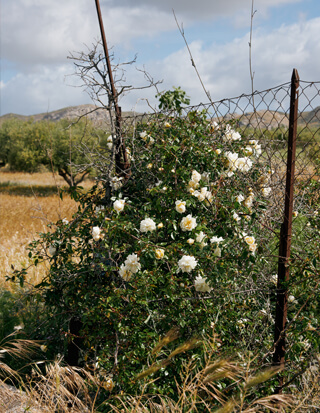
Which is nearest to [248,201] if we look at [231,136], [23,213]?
[231,136]

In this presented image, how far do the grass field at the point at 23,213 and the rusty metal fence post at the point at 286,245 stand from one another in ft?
5.18

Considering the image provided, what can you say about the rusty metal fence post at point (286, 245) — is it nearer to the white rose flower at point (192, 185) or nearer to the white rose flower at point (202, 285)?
the white rose flower at point (202, 285)

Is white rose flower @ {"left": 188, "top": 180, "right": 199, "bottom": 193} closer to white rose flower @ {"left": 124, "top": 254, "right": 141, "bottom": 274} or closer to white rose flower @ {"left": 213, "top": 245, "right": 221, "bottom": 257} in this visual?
white rose flower @ {"left": 213, "top": 245, "right": 221, "bottom": 257}

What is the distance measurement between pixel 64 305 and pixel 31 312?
115cm

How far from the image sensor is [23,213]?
13914mm

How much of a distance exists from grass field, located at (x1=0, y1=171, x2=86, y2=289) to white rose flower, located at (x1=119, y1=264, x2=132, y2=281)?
732 millimetres

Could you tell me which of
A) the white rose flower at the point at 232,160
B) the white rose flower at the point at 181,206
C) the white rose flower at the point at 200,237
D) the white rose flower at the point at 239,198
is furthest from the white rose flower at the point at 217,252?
the white rose flower at the point at 232,160

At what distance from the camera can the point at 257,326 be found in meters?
2.98

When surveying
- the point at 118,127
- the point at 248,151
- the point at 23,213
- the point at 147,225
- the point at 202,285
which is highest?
the point at 118,127

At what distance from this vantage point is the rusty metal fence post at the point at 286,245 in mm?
2422

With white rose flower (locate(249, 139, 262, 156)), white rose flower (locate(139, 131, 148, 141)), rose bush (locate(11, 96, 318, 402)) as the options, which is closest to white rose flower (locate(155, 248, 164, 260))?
rose bush (locate(11, 96, 318, 402))

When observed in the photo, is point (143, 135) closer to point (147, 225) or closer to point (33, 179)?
point (147, 225)

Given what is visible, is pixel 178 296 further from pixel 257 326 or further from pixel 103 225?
pixel 257 326

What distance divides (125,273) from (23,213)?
40.4 feet
